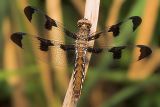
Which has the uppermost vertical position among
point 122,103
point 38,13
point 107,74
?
point 38,13

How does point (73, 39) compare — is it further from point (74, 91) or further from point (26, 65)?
point (26, 65)

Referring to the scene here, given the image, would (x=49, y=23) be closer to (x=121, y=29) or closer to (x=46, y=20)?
(x=46, y=20)

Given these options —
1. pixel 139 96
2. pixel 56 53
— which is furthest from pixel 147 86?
pixel 56 53

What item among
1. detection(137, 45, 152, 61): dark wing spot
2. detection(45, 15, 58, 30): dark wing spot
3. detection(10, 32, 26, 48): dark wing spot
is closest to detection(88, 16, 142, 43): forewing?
detection(137, 45, 152, 61): dark wing spot

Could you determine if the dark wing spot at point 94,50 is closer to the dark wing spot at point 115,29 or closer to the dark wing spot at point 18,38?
the dark wing spot at point 115,29

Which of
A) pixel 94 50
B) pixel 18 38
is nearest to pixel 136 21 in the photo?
pixel 94 50

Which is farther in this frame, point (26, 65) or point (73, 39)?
point (26, 65)

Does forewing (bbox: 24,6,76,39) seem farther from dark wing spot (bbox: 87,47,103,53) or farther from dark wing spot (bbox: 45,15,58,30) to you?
dark wing spot (bbox: 87,47,103,53)

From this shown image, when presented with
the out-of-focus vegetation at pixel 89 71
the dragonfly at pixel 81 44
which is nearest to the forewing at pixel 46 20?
the dragonfly at pixel 81 44
